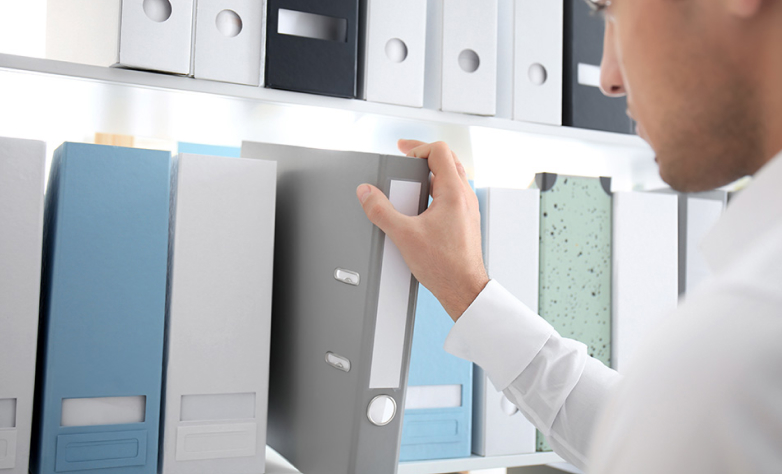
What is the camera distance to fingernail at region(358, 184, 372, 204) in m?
0.62

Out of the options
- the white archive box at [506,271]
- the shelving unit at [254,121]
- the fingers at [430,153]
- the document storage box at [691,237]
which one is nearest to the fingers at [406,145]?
the fingers at [430,153]

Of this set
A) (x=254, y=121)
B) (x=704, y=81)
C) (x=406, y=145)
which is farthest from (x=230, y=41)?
(x=704, y=81)

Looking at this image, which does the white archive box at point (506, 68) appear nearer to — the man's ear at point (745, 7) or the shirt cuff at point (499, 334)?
the shirt cuff at point (499, 334)

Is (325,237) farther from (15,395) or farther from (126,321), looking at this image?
(15,395)

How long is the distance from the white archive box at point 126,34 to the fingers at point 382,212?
32cm

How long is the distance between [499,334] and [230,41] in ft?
1.63

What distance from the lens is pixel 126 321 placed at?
26.1 inches

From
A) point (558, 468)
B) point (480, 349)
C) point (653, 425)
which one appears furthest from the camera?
point (558, 468)

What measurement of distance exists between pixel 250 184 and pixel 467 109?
0.36m

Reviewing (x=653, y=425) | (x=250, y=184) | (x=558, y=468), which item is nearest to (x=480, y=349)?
(x=250, y=184)

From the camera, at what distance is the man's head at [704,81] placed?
315 mm

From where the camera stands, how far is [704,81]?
1.14 ft

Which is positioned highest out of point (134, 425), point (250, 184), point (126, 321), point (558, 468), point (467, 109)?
point (467, 109)

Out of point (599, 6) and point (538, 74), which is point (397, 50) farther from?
point (599, 6)
